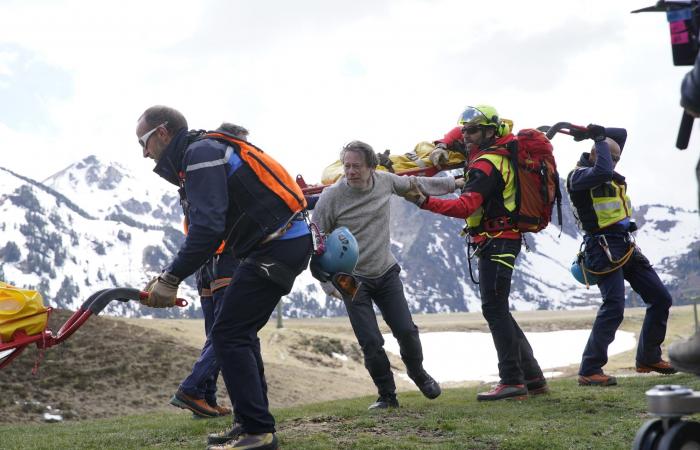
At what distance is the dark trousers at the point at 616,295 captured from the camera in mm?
10914

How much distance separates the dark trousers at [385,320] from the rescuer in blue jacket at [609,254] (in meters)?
2.58

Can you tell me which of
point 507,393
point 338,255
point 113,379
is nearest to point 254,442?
point 338,255

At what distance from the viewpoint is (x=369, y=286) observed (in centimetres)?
955

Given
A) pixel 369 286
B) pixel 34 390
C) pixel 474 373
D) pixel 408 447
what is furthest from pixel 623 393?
pixel 474 373

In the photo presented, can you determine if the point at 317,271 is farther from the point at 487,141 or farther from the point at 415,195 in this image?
the point at 487,141

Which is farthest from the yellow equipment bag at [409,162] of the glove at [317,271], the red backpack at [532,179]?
the glove at [317,271]

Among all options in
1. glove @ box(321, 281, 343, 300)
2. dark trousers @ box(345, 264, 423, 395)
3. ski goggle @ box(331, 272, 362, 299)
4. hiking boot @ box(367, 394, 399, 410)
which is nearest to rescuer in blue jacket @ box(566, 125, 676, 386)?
dark trousers @ box(345, 264, 423, 395)

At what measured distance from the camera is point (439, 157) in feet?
34.2

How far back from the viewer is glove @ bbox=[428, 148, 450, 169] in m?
10.4

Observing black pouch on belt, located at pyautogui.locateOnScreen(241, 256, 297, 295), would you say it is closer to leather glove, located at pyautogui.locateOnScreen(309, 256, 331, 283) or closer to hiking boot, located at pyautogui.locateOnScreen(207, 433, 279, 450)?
leather glove, located at pyautogui.locateOnScreen(309, 256, 331, 283)

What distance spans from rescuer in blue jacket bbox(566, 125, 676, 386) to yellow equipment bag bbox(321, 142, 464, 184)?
1.70 m

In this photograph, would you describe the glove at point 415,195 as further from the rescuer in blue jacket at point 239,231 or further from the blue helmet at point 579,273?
the blue helmet at point 579,273

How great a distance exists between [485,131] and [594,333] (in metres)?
3.12

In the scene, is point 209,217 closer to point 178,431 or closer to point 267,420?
point 267,420
